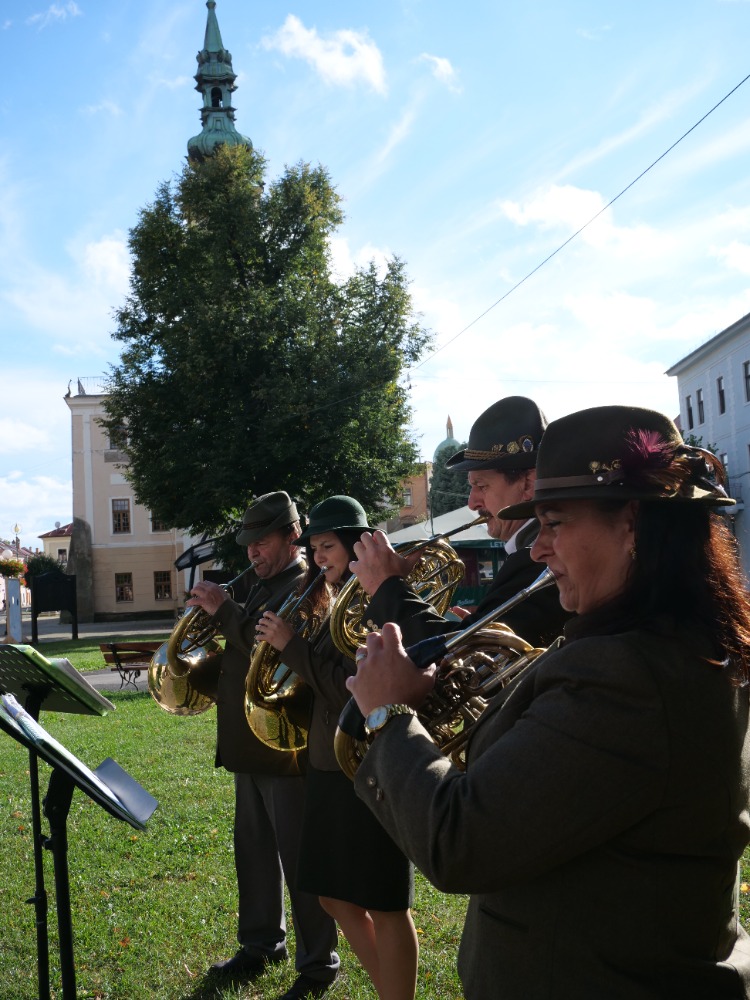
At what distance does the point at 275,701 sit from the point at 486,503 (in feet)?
5.15

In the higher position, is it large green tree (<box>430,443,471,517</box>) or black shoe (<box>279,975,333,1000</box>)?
large green tree (<box>430,443,471,517</box>)

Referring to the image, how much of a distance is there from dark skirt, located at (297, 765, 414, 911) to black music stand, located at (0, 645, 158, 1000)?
0.81 m

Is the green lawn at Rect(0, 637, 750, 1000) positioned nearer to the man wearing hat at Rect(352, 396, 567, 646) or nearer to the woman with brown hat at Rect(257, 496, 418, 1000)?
the woman with brown hat at Rect(257, 496, 418, 1000)

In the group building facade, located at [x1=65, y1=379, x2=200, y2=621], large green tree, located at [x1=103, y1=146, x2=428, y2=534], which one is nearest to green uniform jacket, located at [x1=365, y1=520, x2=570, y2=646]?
large green tree, located at [x1=103, y1=146, x2=428, y2=534]

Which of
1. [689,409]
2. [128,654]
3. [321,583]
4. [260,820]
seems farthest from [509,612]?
[689,409]

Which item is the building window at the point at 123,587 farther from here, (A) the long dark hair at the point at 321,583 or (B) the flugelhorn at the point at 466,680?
(B) the flugelhorn at the point at 466,680

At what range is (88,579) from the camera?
48188mm

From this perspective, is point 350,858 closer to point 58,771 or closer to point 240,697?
point 58,771

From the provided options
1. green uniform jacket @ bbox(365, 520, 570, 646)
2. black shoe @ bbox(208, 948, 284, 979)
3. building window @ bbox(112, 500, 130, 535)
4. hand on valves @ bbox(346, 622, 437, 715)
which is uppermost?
building window @ bbox(112, 500, 130, 535)

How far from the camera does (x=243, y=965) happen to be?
434 cm

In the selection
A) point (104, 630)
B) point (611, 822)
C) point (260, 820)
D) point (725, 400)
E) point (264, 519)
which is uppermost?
point (725, 400)

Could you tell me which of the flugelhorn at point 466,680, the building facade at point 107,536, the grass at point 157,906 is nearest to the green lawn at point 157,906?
the grass at point 157,906

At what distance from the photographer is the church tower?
136 ft

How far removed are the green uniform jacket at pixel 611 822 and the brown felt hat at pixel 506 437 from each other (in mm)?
1424
